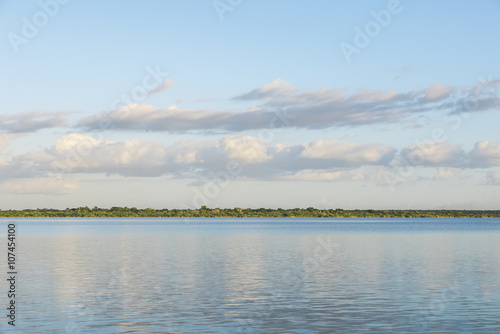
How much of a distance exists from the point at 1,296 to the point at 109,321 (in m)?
12.3

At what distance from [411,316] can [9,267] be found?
142 ft

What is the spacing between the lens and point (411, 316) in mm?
35719

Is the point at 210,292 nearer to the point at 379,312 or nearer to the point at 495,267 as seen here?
the point at 379,312

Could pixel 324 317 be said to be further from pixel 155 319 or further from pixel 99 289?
pixel 99 289

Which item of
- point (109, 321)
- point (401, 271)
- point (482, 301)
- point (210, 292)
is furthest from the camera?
point (401, 271)

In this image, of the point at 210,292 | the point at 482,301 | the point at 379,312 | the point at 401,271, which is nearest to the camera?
the point at 379,312

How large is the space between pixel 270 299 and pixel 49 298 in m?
15.1

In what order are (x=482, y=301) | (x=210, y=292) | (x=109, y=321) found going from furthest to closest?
(x=210, y=292) < (x=482, y=301) < (x=109, y=321)

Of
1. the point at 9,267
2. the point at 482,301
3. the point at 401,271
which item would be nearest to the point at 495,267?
the point at 401,271

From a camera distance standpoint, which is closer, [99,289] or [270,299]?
[270,299]

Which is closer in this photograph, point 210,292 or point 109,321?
point 109,321

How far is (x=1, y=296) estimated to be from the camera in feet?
138

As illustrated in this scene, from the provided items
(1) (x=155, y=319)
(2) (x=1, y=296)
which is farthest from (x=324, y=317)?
(2) (x=1, y=296)

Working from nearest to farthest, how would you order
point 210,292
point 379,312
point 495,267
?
point 379,312, point 210,292, point 495,267
